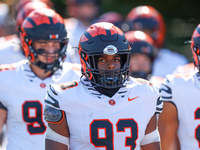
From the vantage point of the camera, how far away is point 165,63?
23.0ft

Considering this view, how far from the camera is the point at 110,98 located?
3492 millimetres

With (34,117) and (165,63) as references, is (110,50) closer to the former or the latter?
(34,117)

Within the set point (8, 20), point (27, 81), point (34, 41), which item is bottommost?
point (8, 20)

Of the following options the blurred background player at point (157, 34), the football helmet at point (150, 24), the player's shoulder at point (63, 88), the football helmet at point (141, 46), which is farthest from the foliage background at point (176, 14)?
the player's shoulder at point (63, 88)

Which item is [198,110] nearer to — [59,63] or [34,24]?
[59,63]

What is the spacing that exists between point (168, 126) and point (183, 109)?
0.22 meters

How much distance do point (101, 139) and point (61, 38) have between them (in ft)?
Result: 4.55

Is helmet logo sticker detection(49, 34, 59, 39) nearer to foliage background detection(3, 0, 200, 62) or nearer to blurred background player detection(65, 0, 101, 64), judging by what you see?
blurred background player detection(65, 0, 101, 64)

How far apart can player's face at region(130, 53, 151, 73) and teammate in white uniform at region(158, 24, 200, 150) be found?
1421mm

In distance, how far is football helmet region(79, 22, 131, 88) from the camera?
11.3 feet

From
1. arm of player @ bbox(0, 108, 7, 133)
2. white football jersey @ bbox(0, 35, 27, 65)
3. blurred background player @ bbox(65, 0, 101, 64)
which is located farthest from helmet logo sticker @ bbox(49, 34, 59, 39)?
blurred background player @ bbox(65, 0, 101, 64)

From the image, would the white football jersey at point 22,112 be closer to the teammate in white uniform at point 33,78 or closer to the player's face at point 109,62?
the teammate in white uniform at point 33,78

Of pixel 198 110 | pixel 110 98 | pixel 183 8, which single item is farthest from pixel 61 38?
pixel 183 8

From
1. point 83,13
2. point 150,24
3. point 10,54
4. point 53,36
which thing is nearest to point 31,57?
point 53,36
